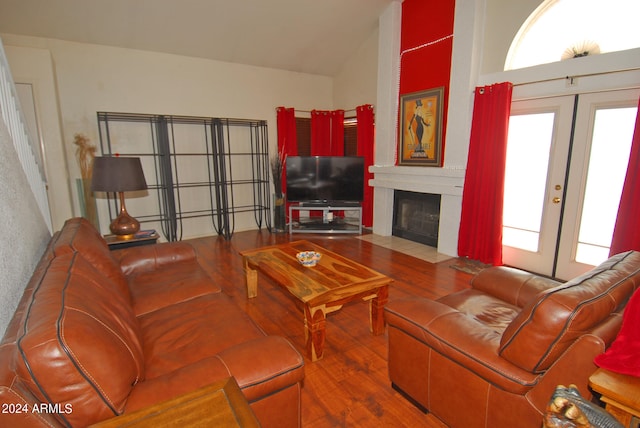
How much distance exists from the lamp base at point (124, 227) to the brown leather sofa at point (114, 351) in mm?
1055

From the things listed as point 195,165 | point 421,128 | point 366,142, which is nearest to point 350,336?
point 421,128

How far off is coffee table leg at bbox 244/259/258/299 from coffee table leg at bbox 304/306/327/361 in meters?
1.04

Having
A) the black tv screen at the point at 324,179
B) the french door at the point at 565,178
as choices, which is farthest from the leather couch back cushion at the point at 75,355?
the black tv screen at the point at 324,179

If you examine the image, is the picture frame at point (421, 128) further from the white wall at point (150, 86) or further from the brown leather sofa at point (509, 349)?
the brown leather sofa at point (509, 349)

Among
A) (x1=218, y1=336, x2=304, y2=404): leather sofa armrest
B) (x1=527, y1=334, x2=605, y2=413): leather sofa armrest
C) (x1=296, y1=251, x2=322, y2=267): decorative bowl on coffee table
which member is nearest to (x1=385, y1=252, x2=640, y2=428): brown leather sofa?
(x1=527, y1=334, x2=605, y2=413): leather sofa armrest

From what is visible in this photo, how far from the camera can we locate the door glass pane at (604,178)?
2910mm

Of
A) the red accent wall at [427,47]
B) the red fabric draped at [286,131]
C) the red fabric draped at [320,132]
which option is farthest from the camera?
the red fabric draped at [320,132]

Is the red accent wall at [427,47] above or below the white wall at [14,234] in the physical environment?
above

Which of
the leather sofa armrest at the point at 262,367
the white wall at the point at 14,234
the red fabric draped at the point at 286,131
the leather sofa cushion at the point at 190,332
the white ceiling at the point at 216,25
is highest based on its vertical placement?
the white ceiling at the point at 216,25

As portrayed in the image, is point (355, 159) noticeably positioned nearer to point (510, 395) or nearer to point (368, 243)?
point (368, 243)

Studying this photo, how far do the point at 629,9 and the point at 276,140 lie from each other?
15.2 ft

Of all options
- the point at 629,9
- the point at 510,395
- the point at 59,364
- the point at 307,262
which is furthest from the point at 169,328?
the point at 629,9

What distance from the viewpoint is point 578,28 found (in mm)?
3102

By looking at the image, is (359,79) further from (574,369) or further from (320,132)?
(574,369)
